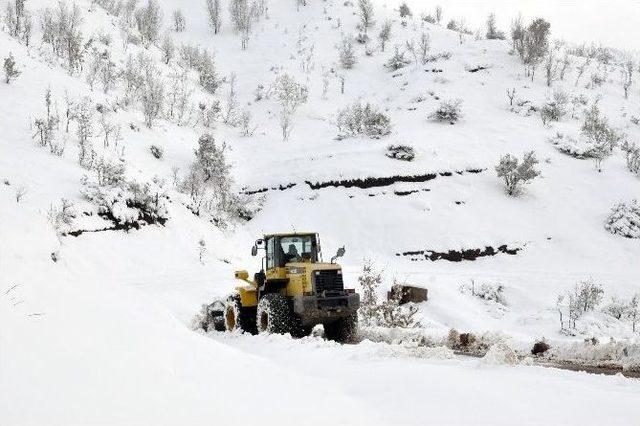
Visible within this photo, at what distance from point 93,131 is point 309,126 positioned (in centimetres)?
1663

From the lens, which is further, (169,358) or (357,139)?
(357,139)

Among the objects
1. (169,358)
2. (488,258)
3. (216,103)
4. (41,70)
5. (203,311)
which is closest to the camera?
(169,358)

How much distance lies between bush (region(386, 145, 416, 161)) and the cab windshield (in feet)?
52.6

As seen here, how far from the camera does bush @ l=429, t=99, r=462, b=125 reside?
3130cm

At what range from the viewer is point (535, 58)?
3872 cm

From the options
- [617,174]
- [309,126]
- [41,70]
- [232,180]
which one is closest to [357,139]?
[309,126]

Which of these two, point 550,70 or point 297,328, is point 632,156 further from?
point 297,328

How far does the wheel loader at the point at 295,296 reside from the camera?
33.0 feet

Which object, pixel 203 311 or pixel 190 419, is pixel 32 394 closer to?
pixel 190 419

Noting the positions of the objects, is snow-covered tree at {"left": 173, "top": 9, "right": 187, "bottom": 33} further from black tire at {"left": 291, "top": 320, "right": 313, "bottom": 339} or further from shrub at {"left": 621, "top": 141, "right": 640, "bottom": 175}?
black tire at {"left": 291, "top": 320, "right": 313, "bottom": 339}

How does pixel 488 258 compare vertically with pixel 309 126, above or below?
below

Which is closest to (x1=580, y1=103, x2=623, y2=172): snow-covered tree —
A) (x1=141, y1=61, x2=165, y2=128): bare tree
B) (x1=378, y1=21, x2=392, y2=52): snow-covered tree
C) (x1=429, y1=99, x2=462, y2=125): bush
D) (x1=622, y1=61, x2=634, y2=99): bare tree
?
(x1=429, y1=99, x2=462, y2=125): bush

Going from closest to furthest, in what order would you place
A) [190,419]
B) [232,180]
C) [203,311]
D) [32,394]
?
[32,394] < [190,419] < [203,311] < [232,180]

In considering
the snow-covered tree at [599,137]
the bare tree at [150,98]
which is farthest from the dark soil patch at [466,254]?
the bare tree at [150,98]
